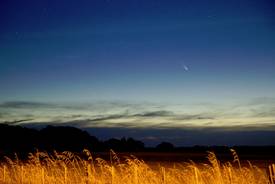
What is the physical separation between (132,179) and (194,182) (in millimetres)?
2624

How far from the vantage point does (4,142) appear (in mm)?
101688

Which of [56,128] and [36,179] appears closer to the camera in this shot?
[36,179]

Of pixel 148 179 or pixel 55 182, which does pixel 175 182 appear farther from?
pixel 55 182

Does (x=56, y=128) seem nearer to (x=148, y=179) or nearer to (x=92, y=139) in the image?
(x=92, y=139)

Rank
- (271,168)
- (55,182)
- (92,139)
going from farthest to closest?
(92,139)
(55,182)
(271,168)

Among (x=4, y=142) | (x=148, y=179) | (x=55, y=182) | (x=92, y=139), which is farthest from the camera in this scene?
(x=92, y=139)

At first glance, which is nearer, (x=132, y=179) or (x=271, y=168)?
(x=271, y=168)

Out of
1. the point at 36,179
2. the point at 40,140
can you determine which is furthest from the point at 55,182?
the point at 40,140

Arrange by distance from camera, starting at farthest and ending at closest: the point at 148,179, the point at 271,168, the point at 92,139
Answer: the point at 92,139 → the point at 148,179 → the point at 271,168

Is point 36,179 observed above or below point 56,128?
below

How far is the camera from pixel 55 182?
65.2 feet

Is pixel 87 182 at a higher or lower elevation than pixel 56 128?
lower

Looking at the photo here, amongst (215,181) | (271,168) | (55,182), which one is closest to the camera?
(271,168)

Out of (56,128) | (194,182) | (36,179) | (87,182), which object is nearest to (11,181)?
(36,179)
